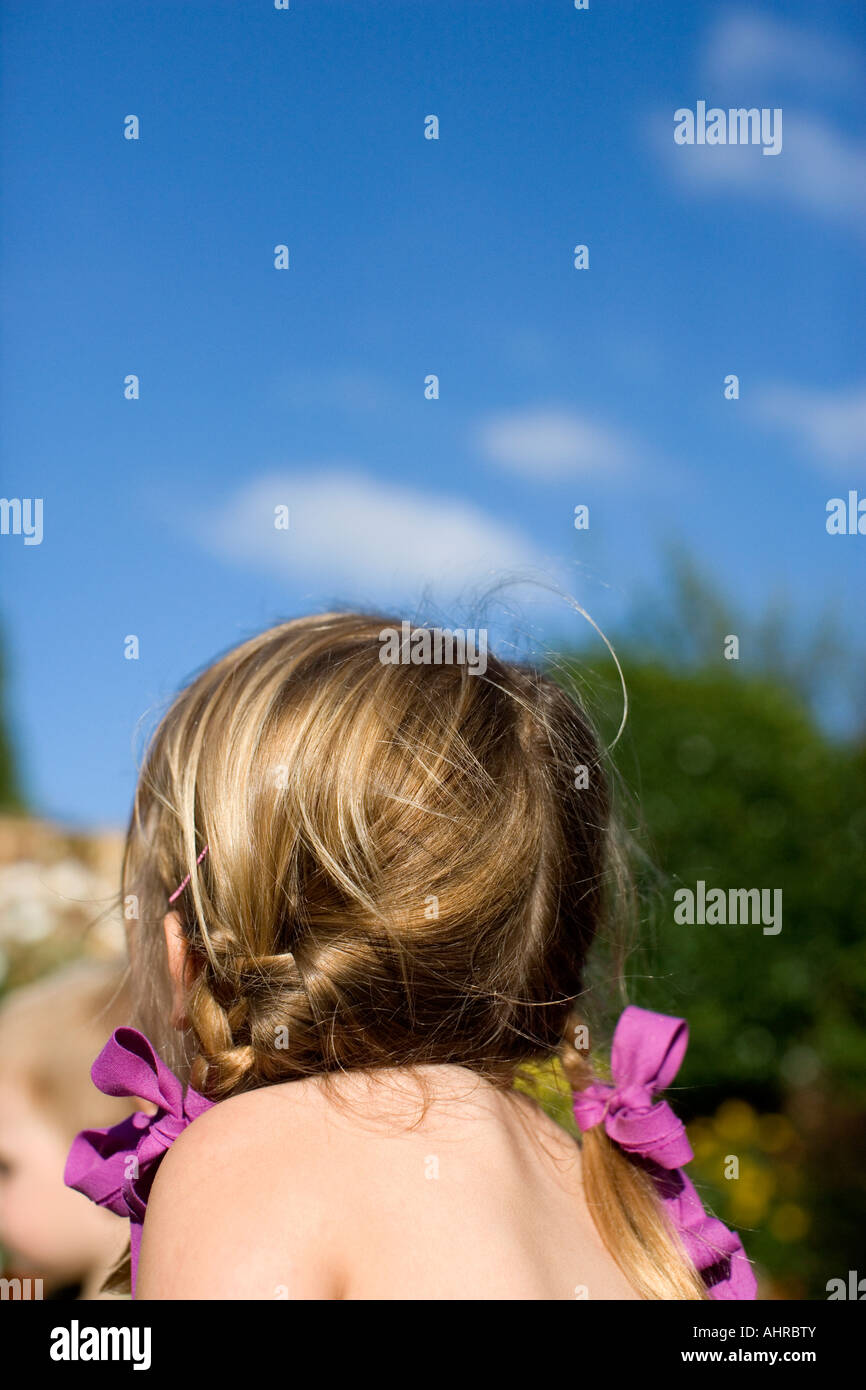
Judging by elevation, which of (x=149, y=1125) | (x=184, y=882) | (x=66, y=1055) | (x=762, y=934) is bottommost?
(x=762, y=934)

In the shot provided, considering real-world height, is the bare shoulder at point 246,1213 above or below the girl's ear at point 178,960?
below

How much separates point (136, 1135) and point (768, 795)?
5.33 metres

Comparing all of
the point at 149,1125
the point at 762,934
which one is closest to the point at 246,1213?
the point at 149,1125

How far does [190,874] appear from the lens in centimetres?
168

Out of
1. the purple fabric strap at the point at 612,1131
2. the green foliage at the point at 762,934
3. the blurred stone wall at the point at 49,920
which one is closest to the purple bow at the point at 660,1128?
the purple fabric strap at the point at 612,1131

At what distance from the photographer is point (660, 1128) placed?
6.08ft

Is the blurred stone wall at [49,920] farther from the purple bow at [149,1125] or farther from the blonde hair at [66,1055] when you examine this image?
the purple bow at [149,1125]

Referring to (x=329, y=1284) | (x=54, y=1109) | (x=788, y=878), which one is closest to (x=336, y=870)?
(x=329, y=1284)

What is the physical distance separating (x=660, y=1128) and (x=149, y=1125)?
2.68 feet

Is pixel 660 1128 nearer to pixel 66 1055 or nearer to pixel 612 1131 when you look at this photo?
pixel 612 1131

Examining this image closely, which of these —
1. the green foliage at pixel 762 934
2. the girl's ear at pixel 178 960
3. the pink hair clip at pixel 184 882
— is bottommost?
the green foliage at pixel 762 934

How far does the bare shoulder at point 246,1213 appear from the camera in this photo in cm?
132

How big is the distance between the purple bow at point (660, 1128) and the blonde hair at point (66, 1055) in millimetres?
1105
